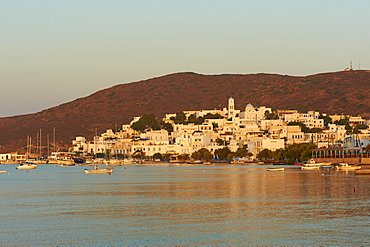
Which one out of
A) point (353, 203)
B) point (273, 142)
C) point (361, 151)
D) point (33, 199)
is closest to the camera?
point (353, 203)

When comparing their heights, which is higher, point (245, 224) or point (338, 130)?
point (338, 130)

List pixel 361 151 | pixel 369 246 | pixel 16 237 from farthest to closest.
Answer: pixel 361 151
pixel 16 237
pixel 369 246

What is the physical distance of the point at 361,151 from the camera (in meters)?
129

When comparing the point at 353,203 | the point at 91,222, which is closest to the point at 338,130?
the point at 353,203

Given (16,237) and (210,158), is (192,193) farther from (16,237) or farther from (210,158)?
(210,158)

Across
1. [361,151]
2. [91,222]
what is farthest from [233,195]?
[361,151]

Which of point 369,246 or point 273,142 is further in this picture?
point 273,142

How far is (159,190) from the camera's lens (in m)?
63.7

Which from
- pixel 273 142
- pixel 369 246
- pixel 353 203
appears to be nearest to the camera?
pixel 369 246

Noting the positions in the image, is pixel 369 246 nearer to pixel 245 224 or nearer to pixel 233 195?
pixel 245 224

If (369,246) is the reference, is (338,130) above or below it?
above

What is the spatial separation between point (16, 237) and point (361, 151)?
104307 millimetres

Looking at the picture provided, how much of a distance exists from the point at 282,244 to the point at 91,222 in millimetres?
12395

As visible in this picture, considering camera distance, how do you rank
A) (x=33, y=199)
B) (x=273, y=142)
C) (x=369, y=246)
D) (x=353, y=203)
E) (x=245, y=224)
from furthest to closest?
(x=273, y=142) → (x=33, y=199) → (x=353, y=203) → (x=245, y=224) → (x=369, y=246)
